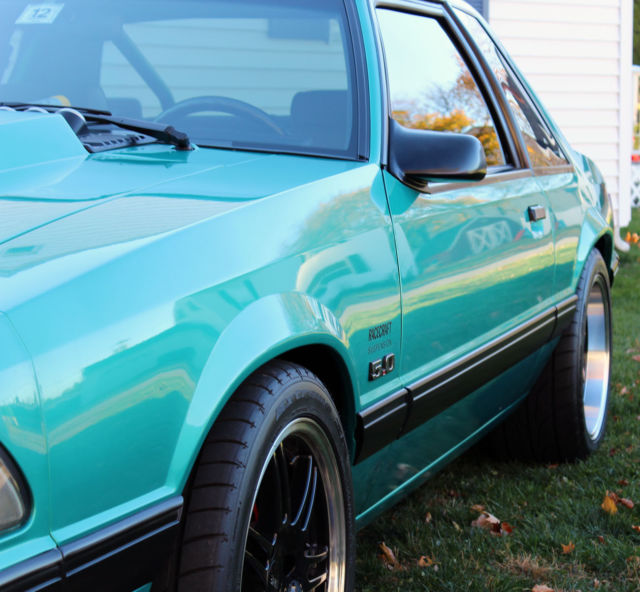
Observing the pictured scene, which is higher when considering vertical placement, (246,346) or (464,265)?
(246,346)

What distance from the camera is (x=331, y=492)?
2.08 m

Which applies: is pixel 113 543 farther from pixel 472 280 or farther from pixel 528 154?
pixel 528 154

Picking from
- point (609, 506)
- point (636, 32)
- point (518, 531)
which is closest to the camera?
point (518, 531)

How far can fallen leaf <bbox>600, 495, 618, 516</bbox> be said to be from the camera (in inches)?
132

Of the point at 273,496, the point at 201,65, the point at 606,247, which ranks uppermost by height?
the point at 201,65

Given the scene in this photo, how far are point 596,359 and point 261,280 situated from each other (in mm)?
2813

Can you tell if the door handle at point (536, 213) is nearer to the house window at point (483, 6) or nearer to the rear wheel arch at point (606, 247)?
the rear wheel arch at point (606, 247)

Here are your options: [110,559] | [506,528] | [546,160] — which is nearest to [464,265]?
[506,528]

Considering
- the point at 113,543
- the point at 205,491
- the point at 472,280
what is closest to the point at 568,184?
the point at 472,280

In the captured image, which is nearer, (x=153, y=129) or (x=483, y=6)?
(x=153, y=129)

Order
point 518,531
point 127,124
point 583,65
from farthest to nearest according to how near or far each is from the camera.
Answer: point 583,65
point 518,531
point 127,124

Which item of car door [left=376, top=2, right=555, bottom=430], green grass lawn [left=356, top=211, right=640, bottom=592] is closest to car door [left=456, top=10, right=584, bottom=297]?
car door [left=376, top=2, right=555, bottom=430]

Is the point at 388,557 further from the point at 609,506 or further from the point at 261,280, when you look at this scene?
the point at 261,280

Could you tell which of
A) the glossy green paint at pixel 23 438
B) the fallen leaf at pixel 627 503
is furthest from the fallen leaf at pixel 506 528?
the glossy green paint at pixel 23 438
